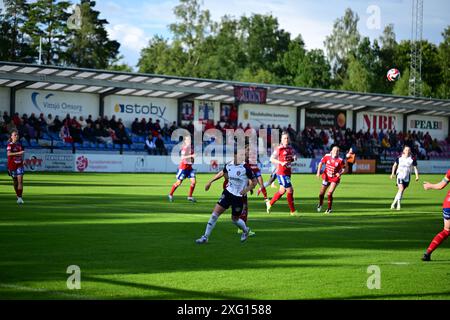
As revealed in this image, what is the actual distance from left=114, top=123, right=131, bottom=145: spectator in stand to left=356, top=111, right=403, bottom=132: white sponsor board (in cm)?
2636

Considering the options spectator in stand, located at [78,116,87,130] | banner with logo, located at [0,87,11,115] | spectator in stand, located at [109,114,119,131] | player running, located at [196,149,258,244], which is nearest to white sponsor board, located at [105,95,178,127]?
spectator in stand, located at [109,114,119,131]

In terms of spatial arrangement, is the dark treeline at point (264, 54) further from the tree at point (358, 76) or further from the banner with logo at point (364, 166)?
the banner with logo at point (364, 166)

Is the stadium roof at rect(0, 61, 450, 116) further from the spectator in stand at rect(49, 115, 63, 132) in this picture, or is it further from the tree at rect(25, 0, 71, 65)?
the tree at rect(25, 0, 71, 65)

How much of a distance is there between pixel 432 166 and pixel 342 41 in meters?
41.5

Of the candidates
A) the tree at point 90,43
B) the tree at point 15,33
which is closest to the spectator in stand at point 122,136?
the tree at point 15,33

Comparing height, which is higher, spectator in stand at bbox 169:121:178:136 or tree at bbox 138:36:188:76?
tree at bbox 138:36:188:76

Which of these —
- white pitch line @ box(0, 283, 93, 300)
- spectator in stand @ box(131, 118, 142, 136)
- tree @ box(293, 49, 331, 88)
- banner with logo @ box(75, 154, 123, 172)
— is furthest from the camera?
tree @ box(293, 49, 331, 88)

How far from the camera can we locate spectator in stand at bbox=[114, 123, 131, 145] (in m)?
47.4

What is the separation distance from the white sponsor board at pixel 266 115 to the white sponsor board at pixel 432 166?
12.3 m

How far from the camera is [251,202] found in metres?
24.5

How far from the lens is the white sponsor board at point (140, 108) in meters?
50.5

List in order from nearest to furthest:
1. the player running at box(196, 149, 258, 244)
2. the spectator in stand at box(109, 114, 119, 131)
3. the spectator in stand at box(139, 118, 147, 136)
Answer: the player running at box(196, 149, 258, 244) → the spectator in stand at box(109, 114, 119, 131) → the spectator in stand at box(139, 118, 147, 136)
